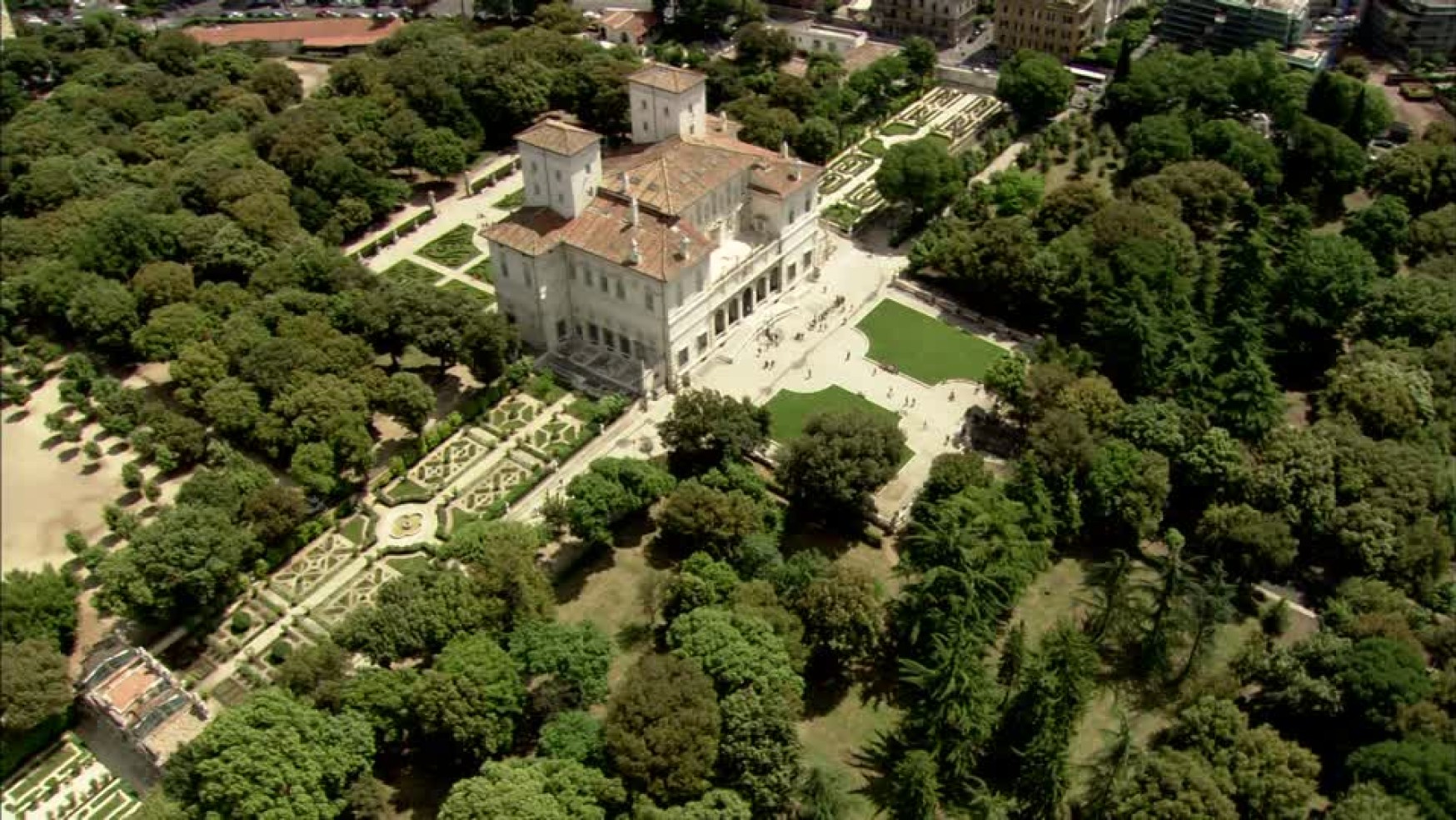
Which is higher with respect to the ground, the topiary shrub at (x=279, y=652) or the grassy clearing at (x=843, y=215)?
the grassy clearing at (x=843, y=215)

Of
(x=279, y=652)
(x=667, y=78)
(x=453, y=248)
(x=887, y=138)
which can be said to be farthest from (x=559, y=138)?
(x=887, y=138)

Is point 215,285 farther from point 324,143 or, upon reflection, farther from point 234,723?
point 234,723

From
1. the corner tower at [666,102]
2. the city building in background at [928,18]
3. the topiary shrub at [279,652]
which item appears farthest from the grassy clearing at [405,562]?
the city building in background at [928,18]

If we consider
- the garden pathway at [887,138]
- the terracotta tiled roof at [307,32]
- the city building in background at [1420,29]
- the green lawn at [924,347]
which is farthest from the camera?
the terracotta tiled roof at [307,32]

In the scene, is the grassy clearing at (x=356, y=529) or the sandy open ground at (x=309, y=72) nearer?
the grassy clearing at (x=356, y=529)

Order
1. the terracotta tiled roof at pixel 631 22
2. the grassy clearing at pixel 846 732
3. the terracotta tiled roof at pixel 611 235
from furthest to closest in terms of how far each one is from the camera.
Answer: the terracotta tiled roof at pixel 631 22, the terracotta tiled roof at pixel 611 235, the grassy clearing at pixel 846 732

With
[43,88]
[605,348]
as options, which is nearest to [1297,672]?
[605,348]

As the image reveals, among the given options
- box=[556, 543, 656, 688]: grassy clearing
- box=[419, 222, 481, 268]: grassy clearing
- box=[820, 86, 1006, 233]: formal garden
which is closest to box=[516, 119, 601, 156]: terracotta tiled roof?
box=[419, 222, 481, 268]: grassy clearing

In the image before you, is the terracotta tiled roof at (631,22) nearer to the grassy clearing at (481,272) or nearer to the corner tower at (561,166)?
the grassy clearing at (481,272)
